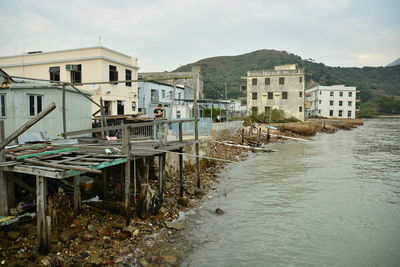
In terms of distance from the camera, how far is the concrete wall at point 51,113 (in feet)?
46.8

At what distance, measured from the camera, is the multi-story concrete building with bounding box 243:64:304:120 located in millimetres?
55844

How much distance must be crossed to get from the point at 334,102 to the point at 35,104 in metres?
80.8

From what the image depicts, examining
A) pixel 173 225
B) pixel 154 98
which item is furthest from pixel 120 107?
pixel 173 225

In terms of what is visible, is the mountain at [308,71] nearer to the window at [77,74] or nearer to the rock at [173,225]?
the window at [77,74]

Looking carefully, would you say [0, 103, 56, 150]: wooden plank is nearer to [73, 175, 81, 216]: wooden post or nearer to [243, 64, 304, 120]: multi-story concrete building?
[73, 175, 81, 216]: wooden post

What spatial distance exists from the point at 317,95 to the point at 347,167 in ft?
216

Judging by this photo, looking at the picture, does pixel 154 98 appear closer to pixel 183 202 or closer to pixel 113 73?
pixel 113 73

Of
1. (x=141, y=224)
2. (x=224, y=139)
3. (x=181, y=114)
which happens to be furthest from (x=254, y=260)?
(x=181, y=114)

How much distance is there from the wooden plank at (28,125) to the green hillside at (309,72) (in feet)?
351

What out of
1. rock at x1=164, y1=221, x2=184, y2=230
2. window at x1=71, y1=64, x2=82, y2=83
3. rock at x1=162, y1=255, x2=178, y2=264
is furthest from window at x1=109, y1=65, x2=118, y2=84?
rock at x1=162, y1=255, x2=178, y2=264

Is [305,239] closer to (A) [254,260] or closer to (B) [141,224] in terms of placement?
(A) [254,260]

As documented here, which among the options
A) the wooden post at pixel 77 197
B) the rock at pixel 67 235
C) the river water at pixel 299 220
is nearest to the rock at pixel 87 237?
the rock at pixel 67 235

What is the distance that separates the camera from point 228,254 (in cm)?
836

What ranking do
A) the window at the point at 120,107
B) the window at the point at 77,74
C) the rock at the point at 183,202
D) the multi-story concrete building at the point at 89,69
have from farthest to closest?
1. the window at the point at 120,107
2. the window at the point at 77,74
3. the multi-story concrete building at the point at 89,69
4. the rock at the point at 183,202
